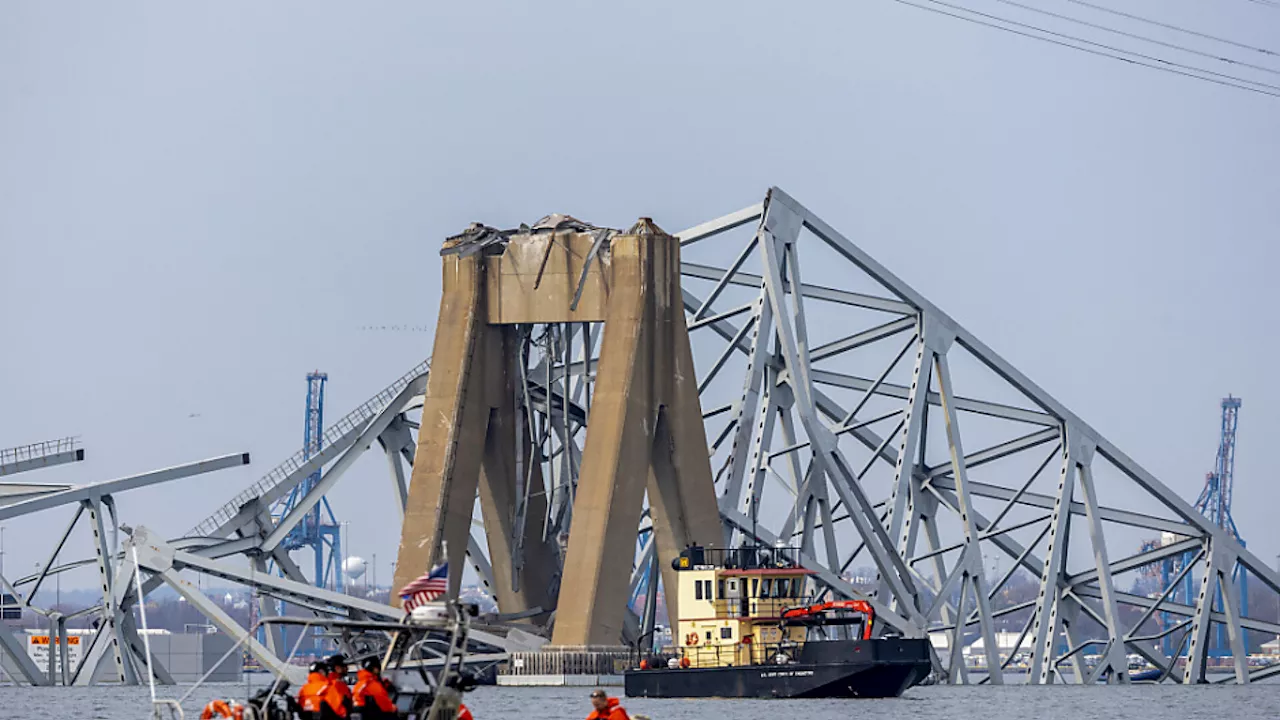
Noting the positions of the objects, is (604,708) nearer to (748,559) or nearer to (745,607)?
(745,607)

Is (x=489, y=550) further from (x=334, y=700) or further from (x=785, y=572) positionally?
(x=334, y=700)

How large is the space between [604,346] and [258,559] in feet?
66.9

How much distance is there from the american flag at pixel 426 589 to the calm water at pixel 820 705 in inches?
1044

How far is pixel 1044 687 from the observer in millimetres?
117750

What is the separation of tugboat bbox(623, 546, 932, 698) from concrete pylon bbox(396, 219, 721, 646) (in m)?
6.72

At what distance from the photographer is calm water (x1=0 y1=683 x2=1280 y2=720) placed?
85.6 meters

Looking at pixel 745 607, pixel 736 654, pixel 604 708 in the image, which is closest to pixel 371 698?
pixel 604 708

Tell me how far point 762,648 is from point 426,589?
43.6 m

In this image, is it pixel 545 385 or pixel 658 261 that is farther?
pixel 545 385

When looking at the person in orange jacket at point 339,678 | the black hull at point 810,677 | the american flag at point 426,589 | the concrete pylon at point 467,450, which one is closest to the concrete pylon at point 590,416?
the concrete pylon at point 467,450

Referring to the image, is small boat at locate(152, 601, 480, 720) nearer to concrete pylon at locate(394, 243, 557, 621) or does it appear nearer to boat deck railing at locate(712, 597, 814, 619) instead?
A: boat deck railing at locate(712, 597, 814, 619)

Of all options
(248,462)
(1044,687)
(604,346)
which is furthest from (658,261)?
(1044,687)

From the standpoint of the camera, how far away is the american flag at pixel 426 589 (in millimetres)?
54656

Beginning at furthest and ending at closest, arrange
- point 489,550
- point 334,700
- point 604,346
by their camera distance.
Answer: point 489,550, point 604,346, point 334,700
